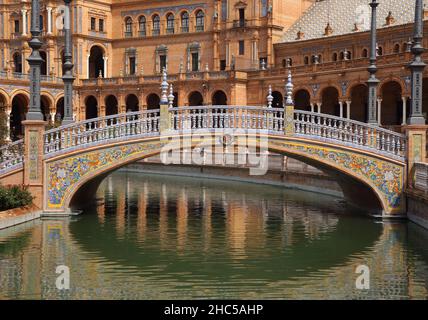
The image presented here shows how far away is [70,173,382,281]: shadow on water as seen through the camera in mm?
13734

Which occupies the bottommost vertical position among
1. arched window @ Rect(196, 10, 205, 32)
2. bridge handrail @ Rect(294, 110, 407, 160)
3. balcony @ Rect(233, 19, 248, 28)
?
bridge handrail @ Rect(294, 110, 407, 160)

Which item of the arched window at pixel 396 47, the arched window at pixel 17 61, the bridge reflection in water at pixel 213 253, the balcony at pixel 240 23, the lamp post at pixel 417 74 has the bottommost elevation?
the bridge reflection in water at pixel 213 253

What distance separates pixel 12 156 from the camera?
18.6 metres

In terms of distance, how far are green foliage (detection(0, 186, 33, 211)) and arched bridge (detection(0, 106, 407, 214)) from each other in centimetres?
43

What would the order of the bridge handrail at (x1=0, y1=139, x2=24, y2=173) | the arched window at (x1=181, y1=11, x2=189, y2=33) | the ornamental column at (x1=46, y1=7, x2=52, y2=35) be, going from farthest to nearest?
the ornamental column at (x1=46, y1=7, x2=52, y2=35) < the arched window at (x1=181, y1=11, x2=189, y2=33) < the bridge handrail at (x1=0, y1=139, x2=24, y2=173)

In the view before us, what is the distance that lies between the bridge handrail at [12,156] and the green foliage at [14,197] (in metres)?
0.76

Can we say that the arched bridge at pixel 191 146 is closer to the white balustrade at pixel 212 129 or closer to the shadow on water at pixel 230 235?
the white balustrade at pixel 212 129

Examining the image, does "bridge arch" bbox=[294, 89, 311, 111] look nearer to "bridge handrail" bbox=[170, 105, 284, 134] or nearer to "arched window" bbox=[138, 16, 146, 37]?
"arched window" bbox=[138, 16, 146, 37]

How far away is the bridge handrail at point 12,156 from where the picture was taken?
18.1m

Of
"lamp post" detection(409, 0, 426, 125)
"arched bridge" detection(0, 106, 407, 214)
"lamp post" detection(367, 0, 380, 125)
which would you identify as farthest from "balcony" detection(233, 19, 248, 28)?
"lamp post" detection(409, 0, 426, 125)

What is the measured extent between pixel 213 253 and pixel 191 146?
4.33 meters

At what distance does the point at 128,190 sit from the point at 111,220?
9.31m

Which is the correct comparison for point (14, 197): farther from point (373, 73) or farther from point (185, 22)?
point (185, 22)

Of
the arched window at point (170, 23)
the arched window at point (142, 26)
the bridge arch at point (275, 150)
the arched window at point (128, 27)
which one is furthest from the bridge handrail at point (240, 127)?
the arched window at point (128, 27)
